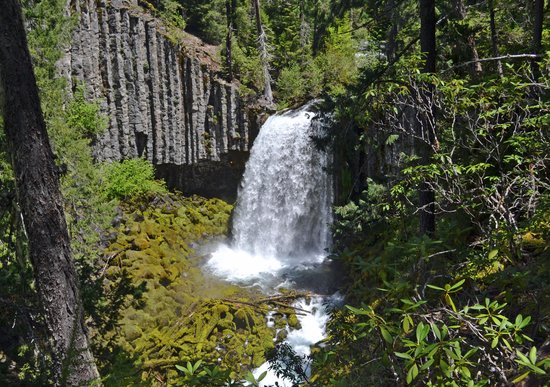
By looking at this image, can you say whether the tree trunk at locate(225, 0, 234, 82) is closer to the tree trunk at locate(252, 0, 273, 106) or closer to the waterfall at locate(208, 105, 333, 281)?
the tree trunk at locate(252, 0, 273, 106)

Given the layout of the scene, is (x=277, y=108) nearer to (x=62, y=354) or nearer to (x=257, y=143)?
(x=257, y=143)

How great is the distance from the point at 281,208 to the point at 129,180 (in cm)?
605

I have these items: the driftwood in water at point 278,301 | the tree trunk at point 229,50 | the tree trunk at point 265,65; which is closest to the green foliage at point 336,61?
the tree trunk at point 265,65

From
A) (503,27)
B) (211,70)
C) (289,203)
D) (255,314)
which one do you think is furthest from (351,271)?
(211,70)

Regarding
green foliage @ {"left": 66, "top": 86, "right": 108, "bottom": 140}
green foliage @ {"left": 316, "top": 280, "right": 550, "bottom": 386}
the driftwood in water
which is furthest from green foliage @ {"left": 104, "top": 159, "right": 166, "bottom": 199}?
green foliage @ {"left": 316, "top": 280, "right": 550, "bottom": 386}

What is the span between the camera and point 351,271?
39.9 ft

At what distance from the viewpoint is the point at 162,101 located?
1764cm

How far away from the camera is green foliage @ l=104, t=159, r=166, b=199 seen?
15844 mm

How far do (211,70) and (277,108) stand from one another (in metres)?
3.31

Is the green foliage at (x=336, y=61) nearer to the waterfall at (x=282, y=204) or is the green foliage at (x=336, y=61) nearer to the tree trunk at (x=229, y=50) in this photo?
the waterfall at (x=282, y=204)

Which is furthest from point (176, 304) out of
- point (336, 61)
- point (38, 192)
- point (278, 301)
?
point (336, 61)

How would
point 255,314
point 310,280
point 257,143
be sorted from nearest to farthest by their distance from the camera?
point 255,314 → point 310,280 → point 257,143

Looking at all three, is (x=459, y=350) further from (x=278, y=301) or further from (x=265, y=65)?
(x=265, y=65)

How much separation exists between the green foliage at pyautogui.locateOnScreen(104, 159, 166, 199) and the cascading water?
12.1 ft
